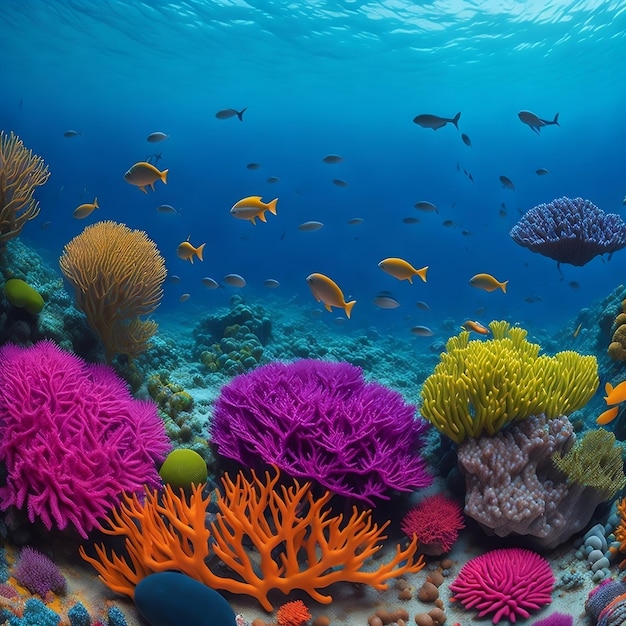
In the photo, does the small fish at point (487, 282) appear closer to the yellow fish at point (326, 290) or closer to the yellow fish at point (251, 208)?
the yellow fish at point (326, 290)

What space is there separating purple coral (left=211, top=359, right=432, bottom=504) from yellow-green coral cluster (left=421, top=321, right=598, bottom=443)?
44 cm

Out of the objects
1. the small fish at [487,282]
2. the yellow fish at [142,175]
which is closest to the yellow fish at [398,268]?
the small fish at [487,282]

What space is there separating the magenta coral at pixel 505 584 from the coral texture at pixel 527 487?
217 mm

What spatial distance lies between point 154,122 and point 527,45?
34.8 meters

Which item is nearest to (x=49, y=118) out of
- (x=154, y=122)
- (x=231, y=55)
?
(x=154, y=122)

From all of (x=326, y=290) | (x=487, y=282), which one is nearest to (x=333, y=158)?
(x=487, y=282)

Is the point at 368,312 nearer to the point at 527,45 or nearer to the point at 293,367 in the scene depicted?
the point at 527,45

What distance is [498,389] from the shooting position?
4461 millimetres

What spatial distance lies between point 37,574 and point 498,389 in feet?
12.5

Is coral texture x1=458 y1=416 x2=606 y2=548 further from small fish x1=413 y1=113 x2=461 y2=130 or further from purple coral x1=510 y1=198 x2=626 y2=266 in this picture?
small fish x1=413 y1=113 x2=461 y2=130

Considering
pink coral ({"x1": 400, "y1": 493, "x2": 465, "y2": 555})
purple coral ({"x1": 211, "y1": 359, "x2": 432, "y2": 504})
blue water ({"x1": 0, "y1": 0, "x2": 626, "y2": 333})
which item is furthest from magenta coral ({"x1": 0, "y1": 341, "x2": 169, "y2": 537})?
blue water ({"x1": 0, "y1": 0, "x2": 626, "y2": 333})

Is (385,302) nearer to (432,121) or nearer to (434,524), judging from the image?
(432,121)

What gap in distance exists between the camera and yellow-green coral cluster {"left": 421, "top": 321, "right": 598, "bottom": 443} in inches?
175

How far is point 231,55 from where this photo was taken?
94.7 feet
